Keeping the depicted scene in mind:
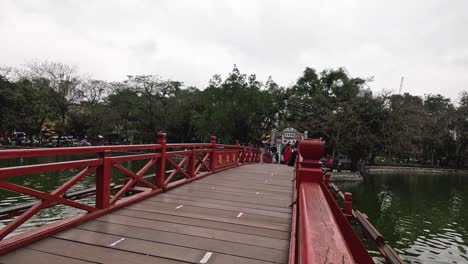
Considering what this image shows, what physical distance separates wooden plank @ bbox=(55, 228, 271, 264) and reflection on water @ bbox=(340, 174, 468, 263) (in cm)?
963

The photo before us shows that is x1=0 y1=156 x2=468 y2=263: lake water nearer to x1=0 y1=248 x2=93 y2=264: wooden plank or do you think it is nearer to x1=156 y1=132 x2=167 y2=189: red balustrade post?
x1=156 y1=132 x2=167 y2=189: red balustrade post

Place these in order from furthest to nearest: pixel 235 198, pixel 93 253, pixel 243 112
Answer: pixel 243 112 < pixel 235 198 < pixel 93 253

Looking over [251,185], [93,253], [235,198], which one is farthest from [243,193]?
[93,253]

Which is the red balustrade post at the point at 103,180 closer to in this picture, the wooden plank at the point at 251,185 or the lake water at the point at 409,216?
the wooden plank at the point at 251,185

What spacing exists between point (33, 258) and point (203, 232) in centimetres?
186

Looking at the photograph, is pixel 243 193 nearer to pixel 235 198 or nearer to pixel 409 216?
pixel 235 198

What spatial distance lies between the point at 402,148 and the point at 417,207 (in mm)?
16156

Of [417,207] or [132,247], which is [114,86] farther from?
[132,247]

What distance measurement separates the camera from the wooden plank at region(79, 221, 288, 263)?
136 inches

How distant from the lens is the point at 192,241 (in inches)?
147

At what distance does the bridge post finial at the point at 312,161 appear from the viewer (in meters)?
2.41

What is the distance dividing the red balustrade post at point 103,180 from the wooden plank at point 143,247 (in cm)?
84

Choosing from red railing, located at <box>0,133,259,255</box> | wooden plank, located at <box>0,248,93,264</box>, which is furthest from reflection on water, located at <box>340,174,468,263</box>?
wooden plank, located at <box>0,248,93,264</box>

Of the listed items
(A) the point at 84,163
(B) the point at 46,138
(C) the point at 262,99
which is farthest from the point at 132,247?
(B) the point at 46,138
